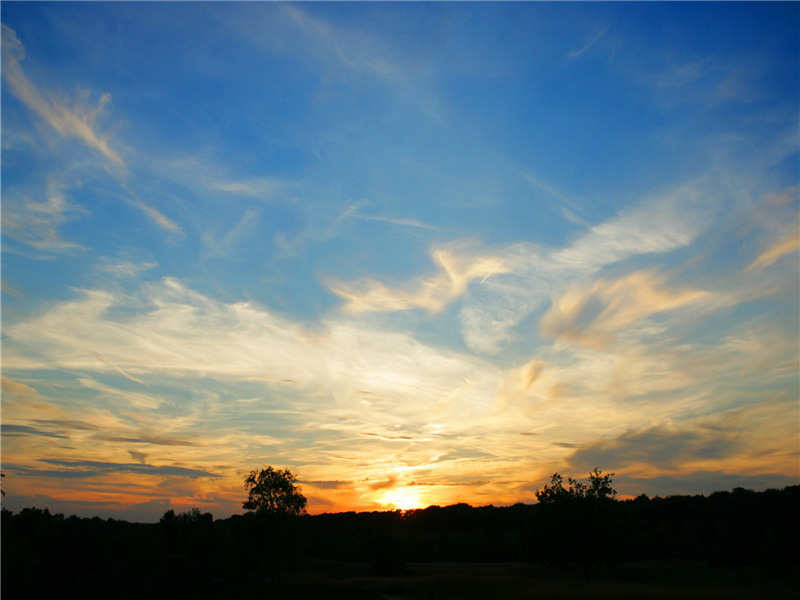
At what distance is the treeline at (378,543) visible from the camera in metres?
43.0

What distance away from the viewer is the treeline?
43.0 meters

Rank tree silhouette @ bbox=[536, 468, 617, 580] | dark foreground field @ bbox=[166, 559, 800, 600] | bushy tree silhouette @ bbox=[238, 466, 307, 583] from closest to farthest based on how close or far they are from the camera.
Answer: dark foreground field @ bbox=[166, 559, 800, 600]
tree silhouette @ bbox=[536, 468, 617, 580]
bushy tree silhouette @ bbox=[238, 466, 307, 583]

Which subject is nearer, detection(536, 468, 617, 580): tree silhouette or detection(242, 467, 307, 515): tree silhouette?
detection(536, 468, 617, 580): tree silhouette

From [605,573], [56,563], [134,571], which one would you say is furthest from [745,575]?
[56,563]

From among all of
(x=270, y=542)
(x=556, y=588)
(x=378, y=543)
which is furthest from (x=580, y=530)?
(x=378, y=543)

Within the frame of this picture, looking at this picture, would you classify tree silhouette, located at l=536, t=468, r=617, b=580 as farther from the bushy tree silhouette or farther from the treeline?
the bushy tree silhouette

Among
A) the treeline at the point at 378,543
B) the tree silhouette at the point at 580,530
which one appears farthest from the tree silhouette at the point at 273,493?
the tree silhouette at the point at 580,530

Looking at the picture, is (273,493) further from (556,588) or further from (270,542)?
(556,588)

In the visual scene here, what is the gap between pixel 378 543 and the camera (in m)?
86.9

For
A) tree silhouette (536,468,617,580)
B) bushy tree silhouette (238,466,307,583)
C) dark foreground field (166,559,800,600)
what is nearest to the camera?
dark foreground field (166,559,800,600)

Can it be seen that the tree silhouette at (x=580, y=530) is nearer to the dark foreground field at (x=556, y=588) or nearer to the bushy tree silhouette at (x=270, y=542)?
the dark foreground field at (x=556, y=588)

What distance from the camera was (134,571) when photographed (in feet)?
230

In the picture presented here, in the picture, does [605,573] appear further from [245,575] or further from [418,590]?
[245,575]

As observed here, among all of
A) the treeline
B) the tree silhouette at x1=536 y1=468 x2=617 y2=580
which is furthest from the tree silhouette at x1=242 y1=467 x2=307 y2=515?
the tree silhouette at x1=536 y1=468 x2=617 y2=580
